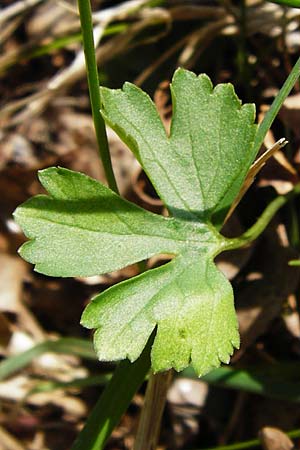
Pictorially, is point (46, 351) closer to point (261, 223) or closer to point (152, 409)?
point (152, 409)

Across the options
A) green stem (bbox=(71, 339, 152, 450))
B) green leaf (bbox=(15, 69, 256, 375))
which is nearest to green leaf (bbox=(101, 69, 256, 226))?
green leaf (bbox=(15, 69, 256, 375))

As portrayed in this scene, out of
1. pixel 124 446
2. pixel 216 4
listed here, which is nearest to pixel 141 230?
pixel 124 446

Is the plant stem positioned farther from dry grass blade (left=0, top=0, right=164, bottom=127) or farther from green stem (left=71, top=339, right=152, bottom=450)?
dry grass blade (left=0, top=0, right=164, bottom=127)

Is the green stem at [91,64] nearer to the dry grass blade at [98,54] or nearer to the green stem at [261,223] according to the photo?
the green stem at [261,223]

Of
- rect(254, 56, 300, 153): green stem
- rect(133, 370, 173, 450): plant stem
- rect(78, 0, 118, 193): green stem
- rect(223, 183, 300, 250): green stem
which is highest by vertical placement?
rect(78, 0, 118, 193): green stem

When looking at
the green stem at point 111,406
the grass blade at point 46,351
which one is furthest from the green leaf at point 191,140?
the grass blade at point 46,351

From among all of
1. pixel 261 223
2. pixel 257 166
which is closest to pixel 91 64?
pixel 257 166
